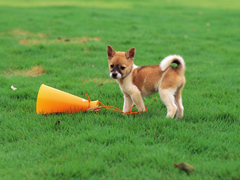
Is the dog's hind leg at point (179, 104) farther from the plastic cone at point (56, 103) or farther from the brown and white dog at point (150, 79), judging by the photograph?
the plastic cone at point (56, 103)

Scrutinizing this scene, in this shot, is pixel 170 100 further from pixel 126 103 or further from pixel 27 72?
pixel 27 72

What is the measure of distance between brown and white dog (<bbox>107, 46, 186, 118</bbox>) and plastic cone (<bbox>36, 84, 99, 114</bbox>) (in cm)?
76

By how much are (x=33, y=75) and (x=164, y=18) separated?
11150mm

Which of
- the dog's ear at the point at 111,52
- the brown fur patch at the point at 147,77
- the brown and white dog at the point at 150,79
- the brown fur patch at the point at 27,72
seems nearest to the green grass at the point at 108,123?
the brown fur patch at the point at 27,72

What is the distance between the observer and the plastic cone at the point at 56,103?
13.4 feet

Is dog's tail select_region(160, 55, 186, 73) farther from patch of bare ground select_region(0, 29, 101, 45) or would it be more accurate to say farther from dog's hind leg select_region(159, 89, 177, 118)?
patch of bare ground select_region(0, 29, 101, 45)

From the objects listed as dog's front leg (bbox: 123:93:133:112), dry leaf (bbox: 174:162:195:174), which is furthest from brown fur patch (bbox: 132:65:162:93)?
dry leaf (bbox: 174:162:195:174)

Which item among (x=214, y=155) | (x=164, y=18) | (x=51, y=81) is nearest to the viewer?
(x=214, y=155)

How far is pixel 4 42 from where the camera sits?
900 centimetres

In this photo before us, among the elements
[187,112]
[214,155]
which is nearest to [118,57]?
[187,112]

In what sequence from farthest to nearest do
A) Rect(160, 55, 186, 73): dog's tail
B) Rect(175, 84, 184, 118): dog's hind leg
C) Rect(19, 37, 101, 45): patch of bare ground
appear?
1. Rect(19, 37, 101, 45): patch of bare ground
2. Rect(175, 84, 184, 118): dog's hind leg
3. Rect(160, 55, 186, 73): dog's tail

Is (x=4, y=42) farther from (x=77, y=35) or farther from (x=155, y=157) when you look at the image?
(x=155, y=157)

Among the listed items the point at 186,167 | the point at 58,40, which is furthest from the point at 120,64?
the point at 58,40

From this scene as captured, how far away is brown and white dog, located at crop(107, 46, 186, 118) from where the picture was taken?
3.83 metres
